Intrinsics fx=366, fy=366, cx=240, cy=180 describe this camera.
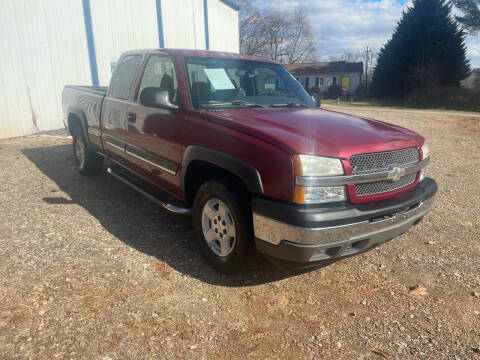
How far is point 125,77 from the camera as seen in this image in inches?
187

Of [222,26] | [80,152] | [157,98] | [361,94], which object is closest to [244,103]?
[157,98]

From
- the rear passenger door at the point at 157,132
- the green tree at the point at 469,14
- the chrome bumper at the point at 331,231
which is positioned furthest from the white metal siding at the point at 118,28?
the green tree at the point at 469,14

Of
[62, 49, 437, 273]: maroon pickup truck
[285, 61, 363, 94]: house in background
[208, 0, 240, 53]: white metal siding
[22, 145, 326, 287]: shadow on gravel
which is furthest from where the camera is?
[285, 61, 363, 94]: house in background

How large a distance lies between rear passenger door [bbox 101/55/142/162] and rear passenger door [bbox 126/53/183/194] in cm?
20

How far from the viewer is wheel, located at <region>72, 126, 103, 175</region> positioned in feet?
19.5

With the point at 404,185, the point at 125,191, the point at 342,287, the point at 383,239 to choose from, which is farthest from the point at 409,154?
the point at 125,191

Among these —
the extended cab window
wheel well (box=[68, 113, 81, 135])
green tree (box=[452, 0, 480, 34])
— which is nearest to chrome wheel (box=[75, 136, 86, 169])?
wheel well (box=[68, 113, 81, 135])

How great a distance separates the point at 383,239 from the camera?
281 centimetres

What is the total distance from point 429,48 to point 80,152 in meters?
31.4

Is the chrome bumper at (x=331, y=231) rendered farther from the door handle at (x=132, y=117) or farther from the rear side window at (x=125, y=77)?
the rear side window at (x=125, y=77)

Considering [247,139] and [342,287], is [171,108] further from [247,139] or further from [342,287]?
[342,287]

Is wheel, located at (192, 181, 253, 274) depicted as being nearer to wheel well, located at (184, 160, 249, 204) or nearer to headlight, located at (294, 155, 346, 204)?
wheel well, located at (184, 160, 249, 204)

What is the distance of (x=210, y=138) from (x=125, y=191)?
9.68 ft

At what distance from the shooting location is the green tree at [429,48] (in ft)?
97.8
